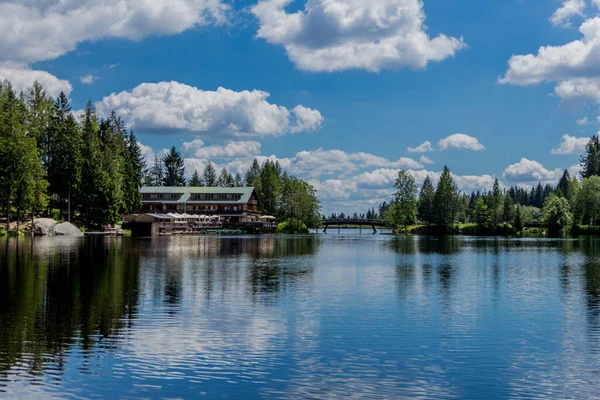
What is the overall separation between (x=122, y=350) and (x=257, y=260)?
121 ft

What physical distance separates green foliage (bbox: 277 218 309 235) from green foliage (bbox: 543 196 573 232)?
2554 inches

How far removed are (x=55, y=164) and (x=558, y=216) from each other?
122m

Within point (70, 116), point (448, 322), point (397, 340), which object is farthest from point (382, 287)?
point (70, 116)

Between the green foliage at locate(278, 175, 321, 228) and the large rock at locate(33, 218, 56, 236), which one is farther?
the green foliage at locate(278, 175, 321, 228)

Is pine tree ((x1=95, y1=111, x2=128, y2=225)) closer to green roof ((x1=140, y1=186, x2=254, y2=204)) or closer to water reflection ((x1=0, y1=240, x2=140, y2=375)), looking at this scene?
green roof ((x1=140, y1=186, x2=254, y2=204))

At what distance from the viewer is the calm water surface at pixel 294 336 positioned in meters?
14.6

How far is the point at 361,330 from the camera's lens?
21516mm

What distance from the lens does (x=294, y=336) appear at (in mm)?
20203

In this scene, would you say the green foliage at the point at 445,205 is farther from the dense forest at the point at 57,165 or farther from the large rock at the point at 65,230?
the large rock at the point at 65,230

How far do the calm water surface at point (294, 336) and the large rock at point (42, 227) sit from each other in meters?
61.2

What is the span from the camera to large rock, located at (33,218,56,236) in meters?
96.2

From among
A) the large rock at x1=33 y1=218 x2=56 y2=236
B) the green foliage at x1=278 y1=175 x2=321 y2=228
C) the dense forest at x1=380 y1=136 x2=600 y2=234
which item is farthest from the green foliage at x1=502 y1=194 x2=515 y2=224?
the large rock at x1=33 y1=218 x2=56 y2=236

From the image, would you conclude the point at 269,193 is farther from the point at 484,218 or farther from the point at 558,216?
the point at 558,216

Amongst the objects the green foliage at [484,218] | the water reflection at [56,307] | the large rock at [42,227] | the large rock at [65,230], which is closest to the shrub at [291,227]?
the green foliage at [484,218]
